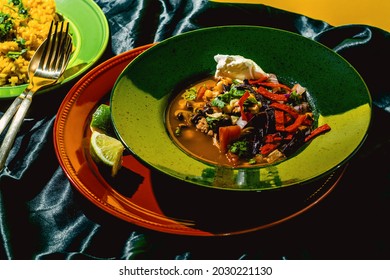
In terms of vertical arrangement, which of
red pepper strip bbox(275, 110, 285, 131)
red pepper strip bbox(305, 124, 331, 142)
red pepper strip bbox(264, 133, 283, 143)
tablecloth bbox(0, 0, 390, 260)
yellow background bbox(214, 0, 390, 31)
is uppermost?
yellow background bbox(214, 0, 390, 31)

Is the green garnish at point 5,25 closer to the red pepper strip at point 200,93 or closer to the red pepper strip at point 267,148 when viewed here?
the red pepper strip at point 200,93

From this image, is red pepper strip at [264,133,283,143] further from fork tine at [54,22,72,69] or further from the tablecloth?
fork tine at [54,22,72,69]

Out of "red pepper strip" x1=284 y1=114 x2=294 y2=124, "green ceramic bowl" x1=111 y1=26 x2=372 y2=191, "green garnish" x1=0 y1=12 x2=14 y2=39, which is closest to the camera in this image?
"green ceramic bowl" x1=111 y1=26 x2=372 y2=191

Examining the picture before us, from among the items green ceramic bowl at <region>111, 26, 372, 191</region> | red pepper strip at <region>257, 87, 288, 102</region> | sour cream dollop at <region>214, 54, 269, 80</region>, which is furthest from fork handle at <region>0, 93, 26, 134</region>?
red pepper strip at <region>257, 87, 288, 102</region>

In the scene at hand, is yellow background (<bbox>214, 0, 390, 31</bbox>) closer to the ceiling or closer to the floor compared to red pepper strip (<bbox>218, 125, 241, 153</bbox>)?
closer to the ceiling

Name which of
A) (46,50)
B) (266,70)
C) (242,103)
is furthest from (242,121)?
(46,50)

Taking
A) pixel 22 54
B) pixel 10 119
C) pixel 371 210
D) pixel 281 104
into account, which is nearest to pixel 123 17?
pixel 22 54
